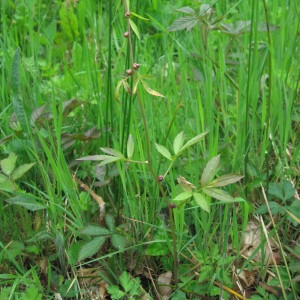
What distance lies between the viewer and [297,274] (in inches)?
65.1

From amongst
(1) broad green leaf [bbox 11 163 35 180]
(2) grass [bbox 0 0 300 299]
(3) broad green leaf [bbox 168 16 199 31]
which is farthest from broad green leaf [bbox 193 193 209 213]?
(3) broad green leaf [bbox 168 16 199 31]

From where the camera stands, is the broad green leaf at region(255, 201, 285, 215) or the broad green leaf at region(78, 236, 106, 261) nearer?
the broad green leaf at region(78, 236, 106, 261)

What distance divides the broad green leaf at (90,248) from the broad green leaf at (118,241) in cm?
3

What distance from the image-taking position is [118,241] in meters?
1.60

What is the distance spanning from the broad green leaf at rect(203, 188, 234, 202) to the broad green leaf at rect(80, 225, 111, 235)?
370 millimetres

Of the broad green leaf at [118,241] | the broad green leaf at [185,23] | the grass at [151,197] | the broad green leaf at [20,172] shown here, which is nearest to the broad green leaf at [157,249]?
the grass at [151,197]

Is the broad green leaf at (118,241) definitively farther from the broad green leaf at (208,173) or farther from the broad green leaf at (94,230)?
the broad green leaf at (208,173)

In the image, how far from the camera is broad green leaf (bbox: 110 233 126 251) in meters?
1.59

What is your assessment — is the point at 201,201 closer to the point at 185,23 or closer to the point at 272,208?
the point at 272,208

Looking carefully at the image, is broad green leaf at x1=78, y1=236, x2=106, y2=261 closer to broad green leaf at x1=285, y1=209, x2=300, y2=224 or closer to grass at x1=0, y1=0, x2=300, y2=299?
grass at x1=0, y1=0, x2=300, y2=299

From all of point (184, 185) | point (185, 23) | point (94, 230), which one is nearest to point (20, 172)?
point (94, 230)

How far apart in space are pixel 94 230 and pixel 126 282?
181mm

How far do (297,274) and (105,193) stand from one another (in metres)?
Answer: 0.68

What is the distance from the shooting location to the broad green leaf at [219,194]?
1405 mm
